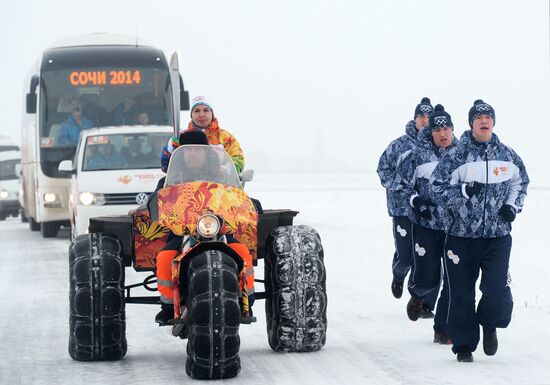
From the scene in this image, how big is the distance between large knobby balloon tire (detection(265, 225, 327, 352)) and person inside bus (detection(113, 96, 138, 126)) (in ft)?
50.3

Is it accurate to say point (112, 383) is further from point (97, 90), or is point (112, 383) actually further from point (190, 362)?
point (97, 90)

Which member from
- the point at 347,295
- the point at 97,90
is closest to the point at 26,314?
the point at 347,295

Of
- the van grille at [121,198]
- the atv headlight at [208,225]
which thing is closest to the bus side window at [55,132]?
the van grille at [121,198]

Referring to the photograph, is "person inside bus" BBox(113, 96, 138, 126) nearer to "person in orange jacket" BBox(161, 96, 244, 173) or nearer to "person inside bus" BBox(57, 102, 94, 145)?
"person inside bus" BBox(57, 102, 94, 145)

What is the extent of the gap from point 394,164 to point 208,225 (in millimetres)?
3770

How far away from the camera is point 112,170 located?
68.4ft

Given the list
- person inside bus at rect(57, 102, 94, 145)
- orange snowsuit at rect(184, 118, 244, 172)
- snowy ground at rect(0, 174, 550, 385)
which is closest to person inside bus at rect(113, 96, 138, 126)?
person inside bus at rect(57, 102, 94, 145)

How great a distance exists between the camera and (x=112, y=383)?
818 cm

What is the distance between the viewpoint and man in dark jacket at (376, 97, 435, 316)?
11.6m

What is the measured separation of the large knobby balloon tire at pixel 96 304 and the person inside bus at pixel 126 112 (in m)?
15.4

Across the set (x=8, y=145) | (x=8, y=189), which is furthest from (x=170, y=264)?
(x=8, y=145)

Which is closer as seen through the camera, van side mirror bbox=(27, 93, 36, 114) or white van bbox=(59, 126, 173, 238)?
white van bbox=(59, 126, 173, 238)

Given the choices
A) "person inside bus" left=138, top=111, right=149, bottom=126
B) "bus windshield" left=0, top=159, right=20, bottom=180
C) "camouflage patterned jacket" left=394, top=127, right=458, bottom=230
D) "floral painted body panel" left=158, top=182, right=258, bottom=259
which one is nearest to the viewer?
"floral painted body panel" left=158, top=182, right=258, bottom=259

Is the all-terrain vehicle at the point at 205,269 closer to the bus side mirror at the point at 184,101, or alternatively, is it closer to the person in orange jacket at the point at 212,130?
the person in orange jacket at the point at 212,130
